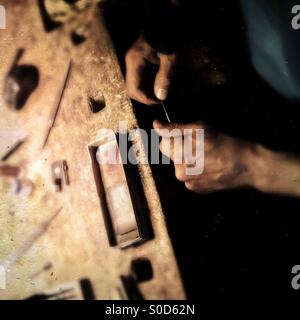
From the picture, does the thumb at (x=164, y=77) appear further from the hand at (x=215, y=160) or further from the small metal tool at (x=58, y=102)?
the small metal tool at (x=58, y=102)

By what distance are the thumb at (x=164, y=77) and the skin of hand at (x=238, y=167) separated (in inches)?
7.8

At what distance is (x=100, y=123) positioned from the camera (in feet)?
7.81

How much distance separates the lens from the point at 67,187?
2.67m

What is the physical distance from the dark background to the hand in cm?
13

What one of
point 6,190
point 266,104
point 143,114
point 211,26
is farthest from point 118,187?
point 6,190

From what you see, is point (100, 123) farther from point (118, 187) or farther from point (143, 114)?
point (118, 187)

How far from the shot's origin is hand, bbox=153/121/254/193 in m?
1.92

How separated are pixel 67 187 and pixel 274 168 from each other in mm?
1714
